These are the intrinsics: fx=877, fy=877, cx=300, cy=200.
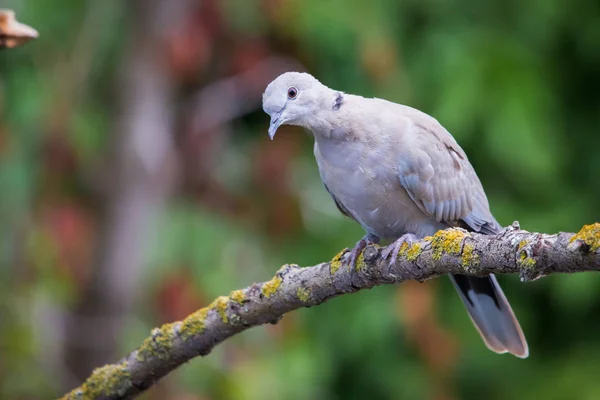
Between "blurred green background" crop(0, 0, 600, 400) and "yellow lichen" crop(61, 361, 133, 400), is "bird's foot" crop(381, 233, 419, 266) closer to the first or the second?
"yellow lichen" crop(61, 361, 133, 400)

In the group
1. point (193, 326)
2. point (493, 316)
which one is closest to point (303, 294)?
point (193, 326)

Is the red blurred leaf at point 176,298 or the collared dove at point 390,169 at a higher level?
the red blurred leaf at point 176,298

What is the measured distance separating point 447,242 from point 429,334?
3.59 meters

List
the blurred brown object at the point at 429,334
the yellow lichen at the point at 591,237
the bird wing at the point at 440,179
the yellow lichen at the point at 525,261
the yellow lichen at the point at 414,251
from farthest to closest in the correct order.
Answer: the blurred brown object at the point at 429,334 < the bird wing at the point at 440,179 < the yellow lichen at the point at 414,251 < the yellow lichen at the point at 525,261 < the yellow lichen at the point at 591,237

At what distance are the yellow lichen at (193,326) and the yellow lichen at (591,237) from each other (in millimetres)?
1271

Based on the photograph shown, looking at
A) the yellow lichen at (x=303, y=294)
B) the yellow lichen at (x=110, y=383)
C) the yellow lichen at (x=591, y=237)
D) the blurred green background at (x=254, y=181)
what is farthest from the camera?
the blurred green background at (x=254, y=181)

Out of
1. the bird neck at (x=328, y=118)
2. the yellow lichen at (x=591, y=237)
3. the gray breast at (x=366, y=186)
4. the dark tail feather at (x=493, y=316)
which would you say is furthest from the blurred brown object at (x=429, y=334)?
the yellow lichen at (x=591, y=237)

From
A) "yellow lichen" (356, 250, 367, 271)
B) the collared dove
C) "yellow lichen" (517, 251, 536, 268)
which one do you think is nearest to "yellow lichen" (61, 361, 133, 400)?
"yellow lichen" (356, 250, 367, 271)

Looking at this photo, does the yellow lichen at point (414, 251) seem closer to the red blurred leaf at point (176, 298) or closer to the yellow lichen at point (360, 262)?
the yellow lichen at point (360, 262)

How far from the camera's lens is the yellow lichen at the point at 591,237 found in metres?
1.63

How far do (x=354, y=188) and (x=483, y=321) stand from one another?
74 centimetres

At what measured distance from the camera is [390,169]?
3.11 meters

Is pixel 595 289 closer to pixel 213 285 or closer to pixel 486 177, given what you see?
pixel 486 177

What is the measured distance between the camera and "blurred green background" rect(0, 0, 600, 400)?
5.14 metres
